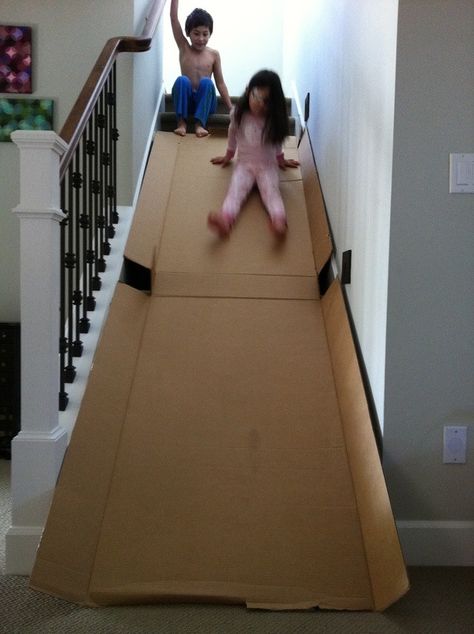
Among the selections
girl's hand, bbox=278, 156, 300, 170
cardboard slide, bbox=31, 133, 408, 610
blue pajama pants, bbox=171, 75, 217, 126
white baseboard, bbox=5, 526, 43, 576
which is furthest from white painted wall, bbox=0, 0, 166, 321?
white baseboard, bbox=5, 526, 43, 576

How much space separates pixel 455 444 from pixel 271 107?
5.94 ft

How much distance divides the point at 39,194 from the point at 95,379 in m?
0.57

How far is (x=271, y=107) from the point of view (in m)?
3.20

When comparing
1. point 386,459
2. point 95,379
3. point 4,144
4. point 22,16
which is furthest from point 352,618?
point 22,16

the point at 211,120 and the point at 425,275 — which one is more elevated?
the point at 211,120

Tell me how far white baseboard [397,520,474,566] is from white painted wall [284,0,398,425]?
0.34 meters

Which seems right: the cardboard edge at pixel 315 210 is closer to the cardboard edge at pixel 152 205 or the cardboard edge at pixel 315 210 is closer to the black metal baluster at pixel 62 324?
the cardboard edge at pixel 152 205

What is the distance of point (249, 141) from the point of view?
318 cm

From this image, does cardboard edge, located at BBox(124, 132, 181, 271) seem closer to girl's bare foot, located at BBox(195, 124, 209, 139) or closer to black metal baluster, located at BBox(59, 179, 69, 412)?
girl's bare foot, located at BBox(195, 124, 209, 139)

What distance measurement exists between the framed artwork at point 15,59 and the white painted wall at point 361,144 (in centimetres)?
144

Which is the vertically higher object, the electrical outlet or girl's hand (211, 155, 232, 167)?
girl's hand (211, 155, 232, 167)

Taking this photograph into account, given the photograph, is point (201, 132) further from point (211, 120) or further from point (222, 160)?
point (222, 160)

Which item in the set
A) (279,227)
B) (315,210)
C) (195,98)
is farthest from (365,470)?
(195,98)

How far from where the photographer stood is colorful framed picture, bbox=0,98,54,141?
3.63 m
